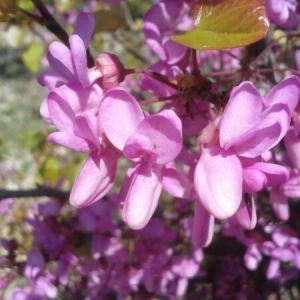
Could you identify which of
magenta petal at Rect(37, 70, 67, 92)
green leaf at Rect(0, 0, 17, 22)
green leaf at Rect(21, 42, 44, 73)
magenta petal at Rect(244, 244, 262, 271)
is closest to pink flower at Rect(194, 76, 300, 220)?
magenta petal at Rect(37, 70, 67, 92)

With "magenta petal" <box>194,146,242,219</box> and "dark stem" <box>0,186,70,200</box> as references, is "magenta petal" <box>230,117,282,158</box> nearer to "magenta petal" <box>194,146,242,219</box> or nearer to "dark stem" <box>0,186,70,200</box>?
"magenta petal" <box>194,146,242,219</box>

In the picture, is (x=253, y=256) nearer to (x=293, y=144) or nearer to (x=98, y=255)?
(x=98, y=255)

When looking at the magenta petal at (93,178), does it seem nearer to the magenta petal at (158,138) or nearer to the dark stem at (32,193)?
the magenta petal at (158,138)

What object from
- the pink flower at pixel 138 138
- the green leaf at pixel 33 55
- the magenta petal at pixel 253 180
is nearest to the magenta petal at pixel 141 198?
the pink flower at pixel 138 138

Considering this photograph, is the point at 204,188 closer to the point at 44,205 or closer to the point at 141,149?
the point at 141,149

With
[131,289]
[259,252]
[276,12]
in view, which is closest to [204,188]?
[276,12]
